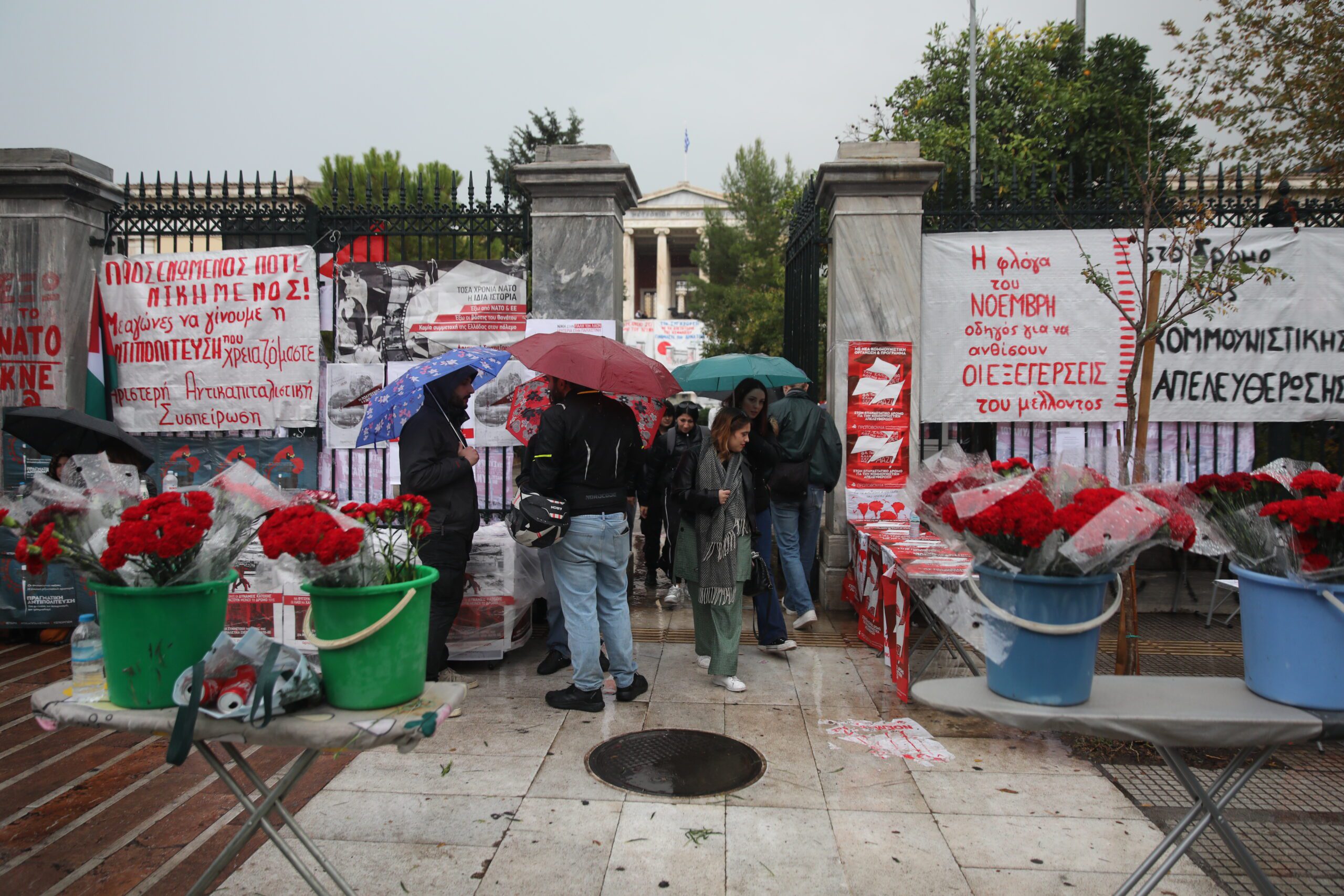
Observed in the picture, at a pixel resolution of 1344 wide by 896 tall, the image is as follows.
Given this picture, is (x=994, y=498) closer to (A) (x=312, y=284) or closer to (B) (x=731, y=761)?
(B) (x=731, y=761)

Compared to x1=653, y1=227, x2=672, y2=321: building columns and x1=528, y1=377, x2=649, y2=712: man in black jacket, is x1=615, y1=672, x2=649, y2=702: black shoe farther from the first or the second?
x1=653, y1=227, x2=672, y2=321: building columns

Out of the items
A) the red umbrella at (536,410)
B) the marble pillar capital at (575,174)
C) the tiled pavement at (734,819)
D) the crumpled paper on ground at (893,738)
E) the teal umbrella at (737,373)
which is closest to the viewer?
the tiled pavement at (734,819)

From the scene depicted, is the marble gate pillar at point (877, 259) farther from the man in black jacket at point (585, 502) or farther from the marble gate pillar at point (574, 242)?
the man in black jacket at point (585, 502)

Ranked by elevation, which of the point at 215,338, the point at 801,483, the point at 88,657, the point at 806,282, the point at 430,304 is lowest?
the point at 88,657

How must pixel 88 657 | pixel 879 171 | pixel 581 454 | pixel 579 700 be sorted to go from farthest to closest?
pixel 879 171 → pixel 579 700 → pixel 581 454 → pixel 88 657

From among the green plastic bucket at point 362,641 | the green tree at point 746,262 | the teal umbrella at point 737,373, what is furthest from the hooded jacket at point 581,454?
the green tree at point 746,262

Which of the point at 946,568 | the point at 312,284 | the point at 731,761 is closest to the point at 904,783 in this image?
the point at 731,761

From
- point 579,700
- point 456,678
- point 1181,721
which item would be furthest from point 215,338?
point 1181,721

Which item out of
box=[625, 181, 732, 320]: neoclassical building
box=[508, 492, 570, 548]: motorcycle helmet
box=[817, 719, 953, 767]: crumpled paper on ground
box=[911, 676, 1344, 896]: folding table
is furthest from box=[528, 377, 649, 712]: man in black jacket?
box=[625, 181, 732, 320]: neoclassical building

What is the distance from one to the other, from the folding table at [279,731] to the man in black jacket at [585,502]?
85.7 inches

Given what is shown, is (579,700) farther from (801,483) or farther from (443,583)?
(801,483)

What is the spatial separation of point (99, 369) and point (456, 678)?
441cm

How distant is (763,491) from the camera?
6.14 meters

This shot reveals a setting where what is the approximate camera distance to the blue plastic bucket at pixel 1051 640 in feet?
8.32
